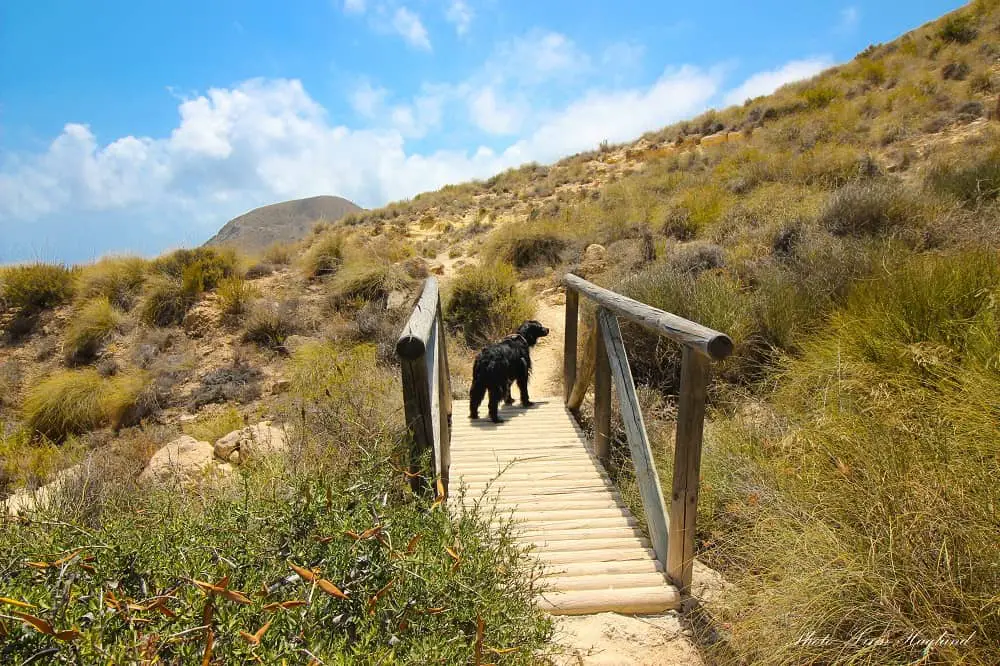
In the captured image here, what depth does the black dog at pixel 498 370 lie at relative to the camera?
4.67 meters

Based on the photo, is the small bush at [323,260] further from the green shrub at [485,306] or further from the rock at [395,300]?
the green shrub at [485,306]

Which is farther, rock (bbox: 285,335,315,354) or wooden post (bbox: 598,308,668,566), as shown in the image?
rock (bbox: 285,335,315,354)

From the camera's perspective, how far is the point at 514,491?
137 inches

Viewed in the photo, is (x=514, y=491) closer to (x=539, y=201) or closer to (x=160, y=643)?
(x=160, y=643)

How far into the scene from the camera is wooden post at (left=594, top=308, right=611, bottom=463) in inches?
157

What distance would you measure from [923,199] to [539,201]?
13.7 m

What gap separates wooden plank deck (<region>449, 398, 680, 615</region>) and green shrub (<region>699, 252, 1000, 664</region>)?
429mm

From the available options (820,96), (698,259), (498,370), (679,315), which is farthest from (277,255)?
(820,96)

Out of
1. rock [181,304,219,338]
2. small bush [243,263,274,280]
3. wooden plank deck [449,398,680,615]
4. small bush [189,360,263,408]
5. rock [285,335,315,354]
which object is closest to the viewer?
wooden plank deck [449,398,680,615]

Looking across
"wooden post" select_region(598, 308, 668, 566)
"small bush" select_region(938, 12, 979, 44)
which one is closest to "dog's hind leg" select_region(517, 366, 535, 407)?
"wooden post" select_region(598, 308, 668, 566)

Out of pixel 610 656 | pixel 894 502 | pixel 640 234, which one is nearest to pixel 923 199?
pixel 640 234

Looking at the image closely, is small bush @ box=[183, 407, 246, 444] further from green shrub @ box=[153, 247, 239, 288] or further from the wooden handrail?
the wooden handrail

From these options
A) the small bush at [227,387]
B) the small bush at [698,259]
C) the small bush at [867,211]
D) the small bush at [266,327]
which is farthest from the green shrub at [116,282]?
the small bush at [867,211]

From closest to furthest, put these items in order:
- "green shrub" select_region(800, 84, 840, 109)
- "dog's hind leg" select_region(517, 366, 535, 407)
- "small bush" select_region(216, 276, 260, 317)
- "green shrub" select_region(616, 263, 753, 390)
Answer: "dog's hind leg" select_region(517, 366, 535, 407) → "green shrub" select_region(616, 263, 753, 390) → "small bush" select_region(216, 276, 260, 317) → "green shrub" select_region(800, 84, 840, 109)
